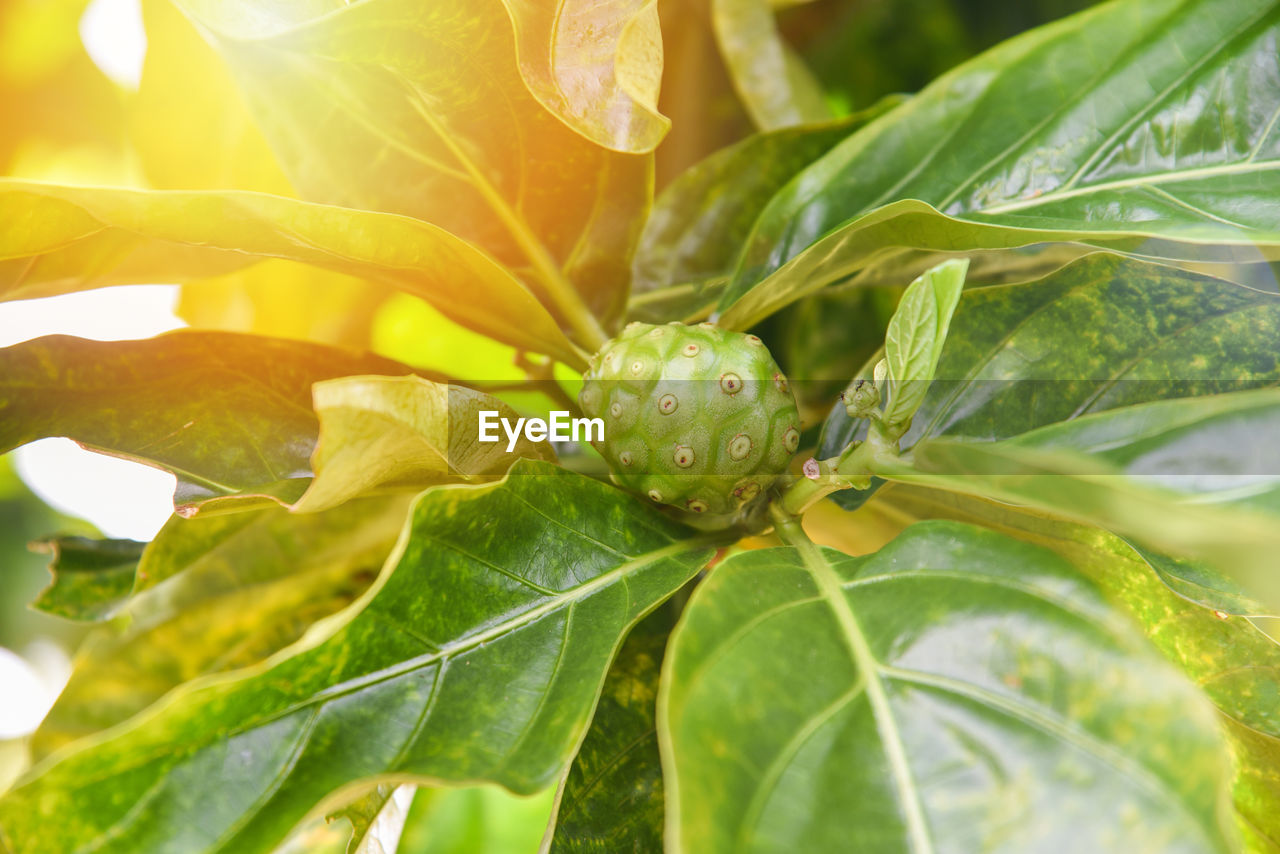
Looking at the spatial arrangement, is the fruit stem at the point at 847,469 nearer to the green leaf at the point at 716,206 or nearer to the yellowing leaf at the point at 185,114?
the green leaf at the point at 716,206

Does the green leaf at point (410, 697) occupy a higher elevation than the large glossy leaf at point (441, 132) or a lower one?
lower

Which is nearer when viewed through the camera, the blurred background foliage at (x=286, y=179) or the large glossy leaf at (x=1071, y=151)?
the large glossy leaf at (x=1071, y=151)

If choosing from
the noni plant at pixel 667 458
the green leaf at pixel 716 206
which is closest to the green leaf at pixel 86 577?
the noni plant at pixel 667 458

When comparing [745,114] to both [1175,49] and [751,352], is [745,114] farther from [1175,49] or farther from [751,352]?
[751,352]

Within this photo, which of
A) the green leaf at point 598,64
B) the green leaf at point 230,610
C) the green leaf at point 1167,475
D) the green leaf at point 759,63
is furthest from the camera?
the green leaf at point 759,63

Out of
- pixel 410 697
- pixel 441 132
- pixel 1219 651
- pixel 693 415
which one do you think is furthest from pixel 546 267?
pixel 1219 651

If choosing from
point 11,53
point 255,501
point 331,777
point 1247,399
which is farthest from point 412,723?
point 11,53
